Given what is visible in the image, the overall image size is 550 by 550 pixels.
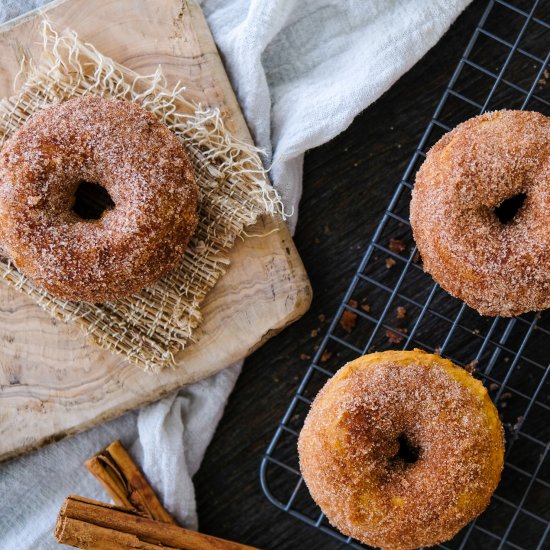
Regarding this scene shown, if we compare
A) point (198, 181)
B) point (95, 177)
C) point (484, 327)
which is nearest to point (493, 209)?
point (484, 327)

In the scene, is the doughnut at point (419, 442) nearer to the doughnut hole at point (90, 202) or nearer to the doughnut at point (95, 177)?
the doughnut at point (95, 177)

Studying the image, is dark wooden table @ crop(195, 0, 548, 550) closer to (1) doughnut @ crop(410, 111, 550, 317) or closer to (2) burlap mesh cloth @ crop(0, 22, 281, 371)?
(2) burlap mesh cloth @ crop(0, 22, 281, 371)

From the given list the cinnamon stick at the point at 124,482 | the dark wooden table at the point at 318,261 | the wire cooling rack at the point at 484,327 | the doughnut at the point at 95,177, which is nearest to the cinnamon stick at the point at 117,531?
the cinnamon stick at the point at 124,482

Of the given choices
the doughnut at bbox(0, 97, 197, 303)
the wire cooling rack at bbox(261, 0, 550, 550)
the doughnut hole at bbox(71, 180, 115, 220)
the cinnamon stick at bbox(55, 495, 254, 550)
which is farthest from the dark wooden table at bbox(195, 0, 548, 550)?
the doughnut hole at bbox(71, 180, 115, 220)

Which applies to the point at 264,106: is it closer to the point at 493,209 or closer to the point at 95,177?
the point at 95,177

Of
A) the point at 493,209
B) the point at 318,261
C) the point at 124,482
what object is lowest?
the point at 124,482

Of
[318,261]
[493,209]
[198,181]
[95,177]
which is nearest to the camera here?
[493,209]

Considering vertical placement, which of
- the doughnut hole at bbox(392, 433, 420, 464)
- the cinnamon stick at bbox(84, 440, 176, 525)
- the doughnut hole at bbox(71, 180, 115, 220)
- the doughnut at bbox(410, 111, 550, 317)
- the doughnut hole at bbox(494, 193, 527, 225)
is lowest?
the doughnut hole at bbox(392, 433, 420, 464)
